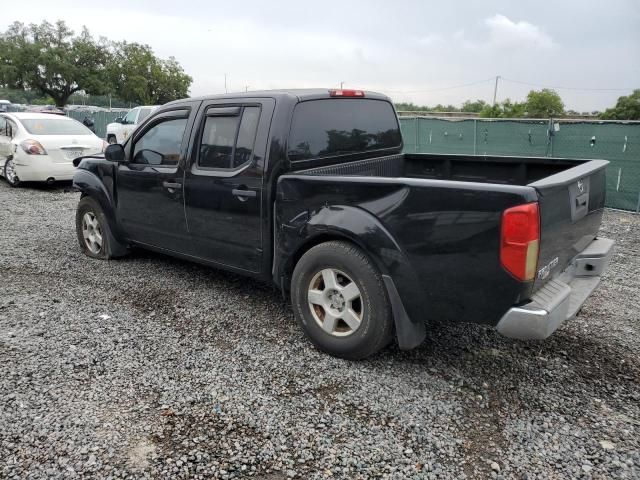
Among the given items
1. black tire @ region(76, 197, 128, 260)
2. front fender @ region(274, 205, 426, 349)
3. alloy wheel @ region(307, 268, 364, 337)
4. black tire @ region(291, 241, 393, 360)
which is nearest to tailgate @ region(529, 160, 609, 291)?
front fender @ region(274, 205, 426, 349)

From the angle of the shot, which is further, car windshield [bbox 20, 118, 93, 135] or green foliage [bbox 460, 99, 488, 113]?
green foliage [bbox 460, 99, 488, 113]

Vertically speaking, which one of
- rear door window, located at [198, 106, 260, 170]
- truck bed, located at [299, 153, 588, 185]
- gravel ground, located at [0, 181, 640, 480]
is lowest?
gravel ground, located at [0, 181, 640, 480]

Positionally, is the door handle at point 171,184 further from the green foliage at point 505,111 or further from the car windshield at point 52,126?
the green foliage at point 505,111

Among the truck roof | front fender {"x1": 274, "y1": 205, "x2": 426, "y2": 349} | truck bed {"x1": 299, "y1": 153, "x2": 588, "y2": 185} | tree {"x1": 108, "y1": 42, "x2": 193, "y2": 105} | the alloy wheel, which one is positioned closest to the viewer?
front fender {"x1": 274, "y1": 205, "x2": 426, "y2": 349}

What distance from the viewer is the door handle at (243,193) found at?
3945 mm

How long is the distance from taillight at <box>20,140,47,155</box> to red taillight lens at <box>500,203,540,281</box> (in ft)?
33.2

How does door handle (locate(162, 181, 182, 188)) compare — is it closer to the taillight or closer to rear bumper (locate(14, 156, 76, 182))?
rear bumper (locate(14, 156, 76, 182))

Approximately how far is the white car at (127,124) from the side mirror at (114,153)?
1430 cm

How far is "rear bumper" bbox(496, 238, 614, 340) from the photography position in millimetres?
2766

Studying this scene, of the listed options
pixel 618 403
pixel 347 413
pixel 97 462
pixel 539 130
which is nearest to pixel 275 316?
pixel 347 413

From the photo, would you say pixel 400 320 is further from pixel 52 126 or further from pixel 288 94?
pixel 52 126

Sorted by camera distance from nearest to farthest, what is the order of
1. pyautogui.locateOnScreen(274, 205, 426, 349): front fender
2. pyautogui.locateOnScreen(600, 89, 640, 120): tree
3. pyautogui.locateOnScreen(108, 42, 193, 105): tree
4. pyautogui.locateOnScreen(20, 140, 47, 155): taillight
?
pyautogui.locateOnScreen(274, 205, 426, 349): front fender, pyautogui.locateOnScreen(20, 140, 47, 155): taillight, pyautogui.locateOnScreen(600, 89, 640, 120): tree, pyautogui.locateOnScreen(108, 42, 193, 105): tree

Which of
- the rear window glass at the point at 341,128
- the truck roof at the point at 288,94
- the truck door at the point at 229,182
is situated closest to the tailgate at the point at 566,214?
the rear window glass at the point at 341,128

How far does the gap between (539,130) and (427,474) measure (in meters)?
9.57
